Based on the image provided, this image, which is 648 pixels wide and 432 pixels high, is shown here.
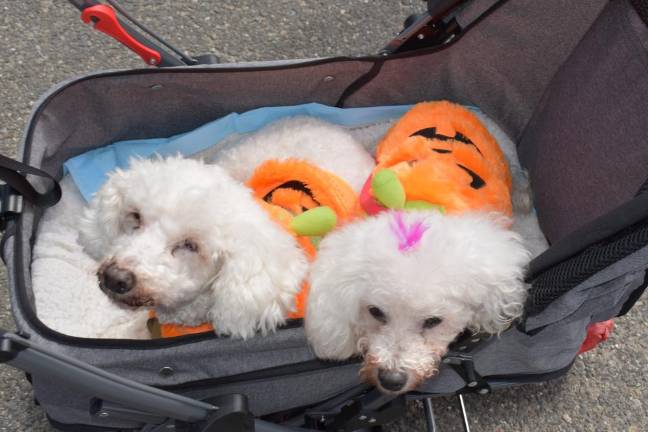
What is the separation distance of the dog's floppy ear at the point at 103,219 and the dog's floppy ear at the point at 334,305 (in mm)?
395

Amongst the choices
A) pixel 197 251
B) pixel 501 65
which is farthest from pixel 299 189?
pixel 501 65

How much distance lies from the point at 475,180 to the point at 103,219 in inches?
29.6

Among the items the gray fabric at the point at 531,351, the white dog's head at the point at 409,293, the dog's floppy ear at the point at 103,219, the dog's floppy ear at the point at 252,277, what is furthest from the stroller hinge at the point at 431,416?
the dog's floppy ear at the point at 103,219

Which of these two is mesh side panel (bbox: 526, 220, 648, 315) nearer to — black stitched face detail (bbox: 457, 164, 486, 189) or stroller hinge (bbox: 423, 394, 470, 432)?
black stitched face detail (bbox: 457, 164, 486, 189)

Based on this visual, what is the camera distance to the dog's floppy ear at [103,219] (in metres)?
1.19

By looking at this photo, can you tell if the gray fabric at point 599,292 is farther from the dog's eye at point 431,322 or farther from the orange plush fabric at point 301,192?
the orange plush fabric at point 301,192

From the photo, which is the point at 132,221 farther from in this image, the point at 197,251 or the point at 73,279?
the point at 73,279

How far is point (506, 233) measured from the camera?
3.74 feet

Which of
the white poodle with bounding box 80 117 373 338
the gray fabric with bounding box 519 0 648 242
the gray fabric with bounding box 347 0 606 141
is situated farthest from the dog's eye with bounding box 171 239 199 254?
the gray fabric with bounding box 519 0 648 242

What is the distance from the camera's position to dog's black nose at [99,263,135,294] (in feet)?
3.56

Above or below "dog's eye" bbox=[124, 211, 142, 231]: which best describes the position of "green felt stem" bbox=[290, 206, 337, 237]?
below

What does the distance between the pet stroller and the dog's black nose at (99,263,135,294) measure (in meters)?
0.11

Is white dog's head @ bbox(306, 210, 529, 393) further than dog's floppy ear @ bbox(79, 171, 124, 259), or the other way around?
dog's floppy ear @ bbox(79, 171, 124, 259)

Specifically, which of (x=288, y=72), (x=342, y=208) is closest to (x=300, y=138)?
(x=288, y=72)
